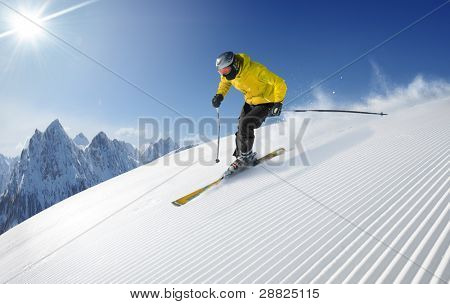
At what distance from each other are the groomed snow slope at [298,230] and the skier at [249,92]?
0.74 m

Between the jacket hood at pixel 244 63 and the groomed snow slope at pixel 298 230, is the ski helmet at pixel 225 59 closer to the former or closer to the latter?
the jacket hood at pixel 244 63

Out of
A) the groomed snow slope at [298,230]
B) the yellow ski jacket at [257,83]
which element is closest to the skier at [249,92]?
the yellow ski jacket at [257,83]

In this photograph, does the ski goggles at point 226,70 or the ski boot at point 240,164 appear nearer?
the ski goggles at point 226,70

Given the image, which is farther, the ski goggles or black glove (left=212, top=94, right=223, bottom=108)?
black glove (left=212, top=94, right=223, bottom=108)

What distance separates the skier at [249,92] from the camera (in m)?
6.95

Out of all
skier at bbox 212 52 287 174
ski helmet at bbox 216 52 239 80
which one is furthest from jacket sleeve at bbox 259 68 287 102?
ski helmet at bbox 216 52 239 80

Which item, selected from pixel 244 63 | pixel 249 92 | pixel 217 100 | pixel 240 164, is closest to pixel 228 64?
pixel 244 63

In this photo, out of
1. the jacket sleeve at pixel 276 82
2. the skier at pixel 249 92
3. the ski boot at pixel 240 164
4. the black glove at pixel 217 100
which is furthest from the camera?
the black glove at pixel 217 100

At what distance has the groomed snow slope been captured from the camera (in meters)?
2.81

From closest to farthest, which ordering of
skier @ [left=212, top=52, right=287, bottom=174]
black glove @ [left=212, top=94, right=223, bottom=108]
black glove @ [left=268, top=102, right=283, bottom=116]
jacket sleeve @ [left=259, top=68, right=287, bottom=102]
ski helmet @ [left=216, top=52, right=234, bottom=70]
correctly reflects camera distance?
ski helmet @ [left=216, top=52, right=234, bottom=70] < skier @ [left=212, top=52, right=287, bottom=174] < jacket sleeve @ [left=259, top=68, right=287, bottom=102] < black glove @ [left=268, top=102, right=283, bottom=116] < black glove @ [left=212, top=94, right=223, bottom=108]

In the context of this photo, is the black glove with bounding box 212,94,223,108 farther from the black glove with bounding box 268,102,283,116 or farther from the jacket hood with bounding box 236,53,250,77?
the black glove with bounding box 268,102,283,116
